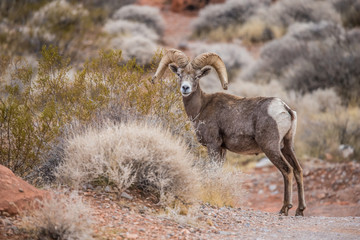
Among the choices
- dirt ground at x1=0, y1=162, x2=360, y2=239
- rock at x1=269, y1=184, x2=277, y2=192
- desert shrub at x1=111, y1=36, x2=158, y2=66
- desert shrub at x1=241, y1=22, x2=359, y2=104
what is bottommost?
rock at x1=269, y1=184, x2=277, y2=192

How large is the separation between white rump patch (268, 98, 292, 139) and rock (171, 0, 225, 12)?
96.2 ft

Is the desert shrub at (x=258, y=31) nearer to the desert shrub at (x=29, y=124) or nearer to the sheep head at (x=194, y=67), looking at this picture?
the sheep head at (x=194, y=67)

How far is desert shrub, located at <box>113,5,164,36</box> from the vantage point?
3023cm

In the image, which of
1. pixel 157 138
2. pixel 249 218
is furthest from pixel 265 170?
pixel 157 138

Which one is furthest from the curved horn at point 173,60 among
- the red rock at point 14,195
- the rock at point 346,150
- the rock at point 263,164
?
the rock at point 346,150

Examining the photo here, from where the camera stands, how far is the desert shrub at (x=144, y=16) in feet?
99.2

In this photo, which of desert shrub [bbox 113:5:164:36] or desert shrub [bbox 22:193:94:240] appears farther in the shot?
desert shrub [bbox 113:5:164:36]

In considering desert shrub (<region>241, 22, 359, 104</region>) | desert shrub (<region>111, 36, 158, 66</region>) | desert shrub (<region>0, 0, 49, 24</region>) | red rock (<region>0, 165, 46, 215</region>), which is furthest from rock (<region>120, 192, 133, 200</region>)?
desert shrub (<region>0, 0, 49, 24</region>)

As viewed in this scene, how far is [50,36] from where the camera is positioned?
1917 cm

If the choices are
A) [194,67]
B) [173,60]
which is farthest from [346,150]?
[173,60]

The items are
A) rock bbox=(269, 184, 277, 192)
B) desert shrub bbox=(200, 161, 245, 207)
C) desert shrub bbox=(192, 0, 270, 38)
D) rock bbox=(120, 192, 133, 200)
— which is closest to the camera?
Result: rock bbox=(120, 192, 133, 200)

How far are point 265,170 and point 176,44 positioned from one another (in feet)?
53.8

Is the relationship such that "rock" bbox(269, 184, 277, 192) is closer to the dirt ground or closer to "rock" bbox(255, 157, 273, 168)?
"rock" bbox(255, 157, 273, 168)

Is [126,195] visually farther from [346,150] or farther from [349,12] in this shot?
[349,12]
